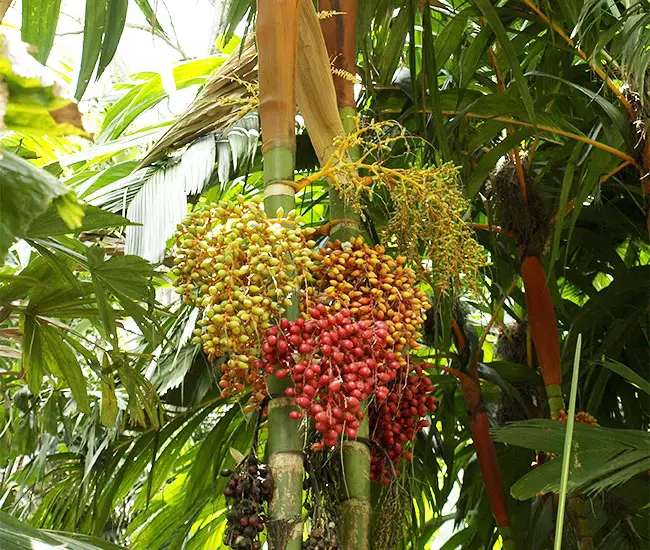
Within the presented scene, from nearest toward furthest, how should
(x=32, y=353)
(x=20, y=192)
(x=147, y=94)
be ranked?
1. (x=20, y=192)
2. (x=32, y=353)
3. (x=147, y=94)

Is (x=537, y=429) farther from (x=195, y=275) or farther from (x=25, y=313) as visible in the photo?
(x=25, y=313)

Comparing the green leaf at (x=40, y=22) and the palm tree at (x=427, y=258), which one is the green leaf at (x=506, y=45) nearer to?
the palm tree at (x=427, y=258)

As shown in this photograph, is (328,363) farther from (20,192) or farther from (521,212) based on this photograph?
(521,212)

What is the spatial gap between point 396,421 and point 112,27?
656 mm

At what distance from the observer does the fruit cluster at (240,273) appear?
911 mm

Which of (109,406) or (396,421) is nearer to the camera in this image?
(396,421)

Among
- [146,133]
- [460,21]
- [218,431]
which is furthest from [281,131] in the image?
[146,133]

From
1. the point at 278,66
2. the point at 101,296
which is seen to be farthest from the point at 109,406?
the point at 278,66

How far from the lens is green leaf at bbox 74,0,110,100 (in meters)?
1.16

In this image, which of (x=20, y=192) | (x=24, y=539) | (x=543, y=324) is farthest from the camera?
(x=543, y=324)

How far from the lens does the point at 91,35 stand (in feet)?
3.84

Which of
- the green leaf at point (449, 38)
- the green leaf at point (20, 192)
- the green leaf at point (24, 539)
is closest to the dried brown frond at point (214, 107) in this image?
the green leaf at point (449, 38)

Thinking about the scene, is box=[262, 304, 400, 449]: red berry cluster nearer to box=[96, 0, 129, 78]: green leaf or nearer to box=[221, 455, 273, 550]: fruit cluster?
box=[221, 455, 273, 550]: fruit cluster

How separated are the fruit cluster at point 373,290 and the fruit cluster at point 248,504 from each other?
21 centimetres
